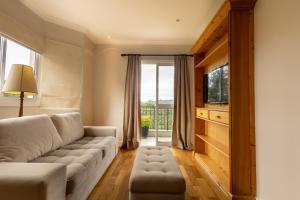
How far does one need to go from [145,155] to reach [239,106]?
4.19 ft

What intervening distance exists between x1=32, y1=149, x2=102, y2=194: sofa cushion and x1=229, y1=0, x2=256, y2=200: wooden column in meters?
1.54

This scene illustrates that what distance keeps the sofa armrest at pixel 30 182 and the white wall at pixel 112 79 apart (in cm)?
325

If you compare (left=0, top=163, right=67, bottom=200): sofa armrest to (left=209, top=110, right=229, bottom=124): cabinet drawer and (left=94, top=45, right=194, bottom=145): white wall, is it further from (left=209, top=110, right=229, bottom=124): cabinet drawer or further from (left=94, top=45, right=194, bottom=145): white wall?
(left=94, top=45, right=194, bottom=145): white wall

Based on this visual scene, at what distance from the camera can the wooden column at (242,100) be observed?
81.0 inches

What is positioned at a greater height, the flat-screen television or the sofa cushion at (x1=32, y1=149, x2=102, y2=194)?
the flat-screen television

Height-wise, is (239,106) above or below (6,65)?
below

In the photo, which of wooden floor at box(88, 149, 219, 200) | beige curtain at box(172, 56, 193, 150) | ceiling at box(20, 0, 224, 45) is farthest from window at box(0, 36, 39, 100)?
beige curtain at box(172, 56, 193, 150)

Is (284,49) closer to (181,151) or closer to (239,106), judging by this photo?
(239,106)

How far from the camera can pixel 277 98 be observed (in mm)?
1706

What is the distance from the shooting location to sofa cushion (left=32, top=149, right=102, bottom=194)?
1.65 m

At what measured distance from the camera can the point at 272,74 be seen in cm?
178

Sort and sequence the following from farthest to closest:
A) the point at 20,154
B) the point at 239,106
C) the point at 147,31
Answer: the point at 147,31
the point at 239,106
the point at 20,154

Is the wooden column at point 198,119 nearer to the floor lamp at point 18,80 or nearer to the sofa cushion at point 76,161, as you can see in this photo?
the sofa cushion at point 76,161

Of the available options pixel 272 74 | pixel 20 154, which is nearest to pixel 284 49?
pixel 272 74
